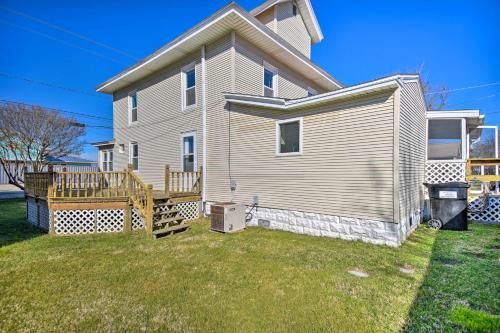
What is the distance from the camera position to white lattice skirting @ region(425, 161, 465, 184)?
7.80 m

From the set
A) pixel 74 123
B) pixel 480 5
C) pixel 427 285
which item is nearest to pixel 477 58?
pixel 480 5

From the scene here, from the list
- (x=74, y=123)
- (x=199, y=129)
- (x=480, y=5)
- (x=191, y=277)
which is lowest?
(x=191, y=277)

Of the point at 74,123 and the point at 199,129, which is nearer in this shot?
the point at 199,129

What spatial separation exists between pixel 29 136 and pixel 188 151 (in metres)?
14.4

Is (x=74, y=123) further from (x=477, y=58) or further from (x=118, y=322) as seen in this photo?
(x=477, y=58)

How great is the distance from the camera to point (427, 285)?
3602 mm

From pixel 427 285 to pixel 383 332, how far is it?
5.32 ft

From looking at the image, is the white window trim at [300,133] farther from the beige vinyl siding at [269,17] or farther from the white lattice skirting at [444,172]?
the beige vinyl siding at [269,17]

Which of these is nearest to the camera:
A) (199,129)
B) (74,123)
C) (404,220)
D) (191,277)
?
(191,277)

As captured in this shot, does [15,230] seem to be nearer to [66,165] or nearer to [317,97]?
[317,97]

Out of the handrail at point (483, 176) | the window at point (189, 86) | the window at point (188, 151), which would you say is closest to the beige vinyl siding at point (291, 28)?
the window at point (189, 86)

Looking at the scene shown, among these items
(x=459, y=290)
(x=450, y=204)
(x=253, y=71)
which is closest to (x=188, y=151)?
(x=253, y=71)

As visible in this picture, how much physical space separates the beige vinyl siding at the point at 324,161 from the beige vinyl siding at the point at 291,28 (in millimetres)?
5400

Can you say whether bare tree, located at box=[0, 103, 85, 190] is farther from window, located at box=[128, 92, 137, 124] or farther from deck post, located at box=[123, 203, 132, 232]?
deck post, located at box=[123, 203, 132, 232]
